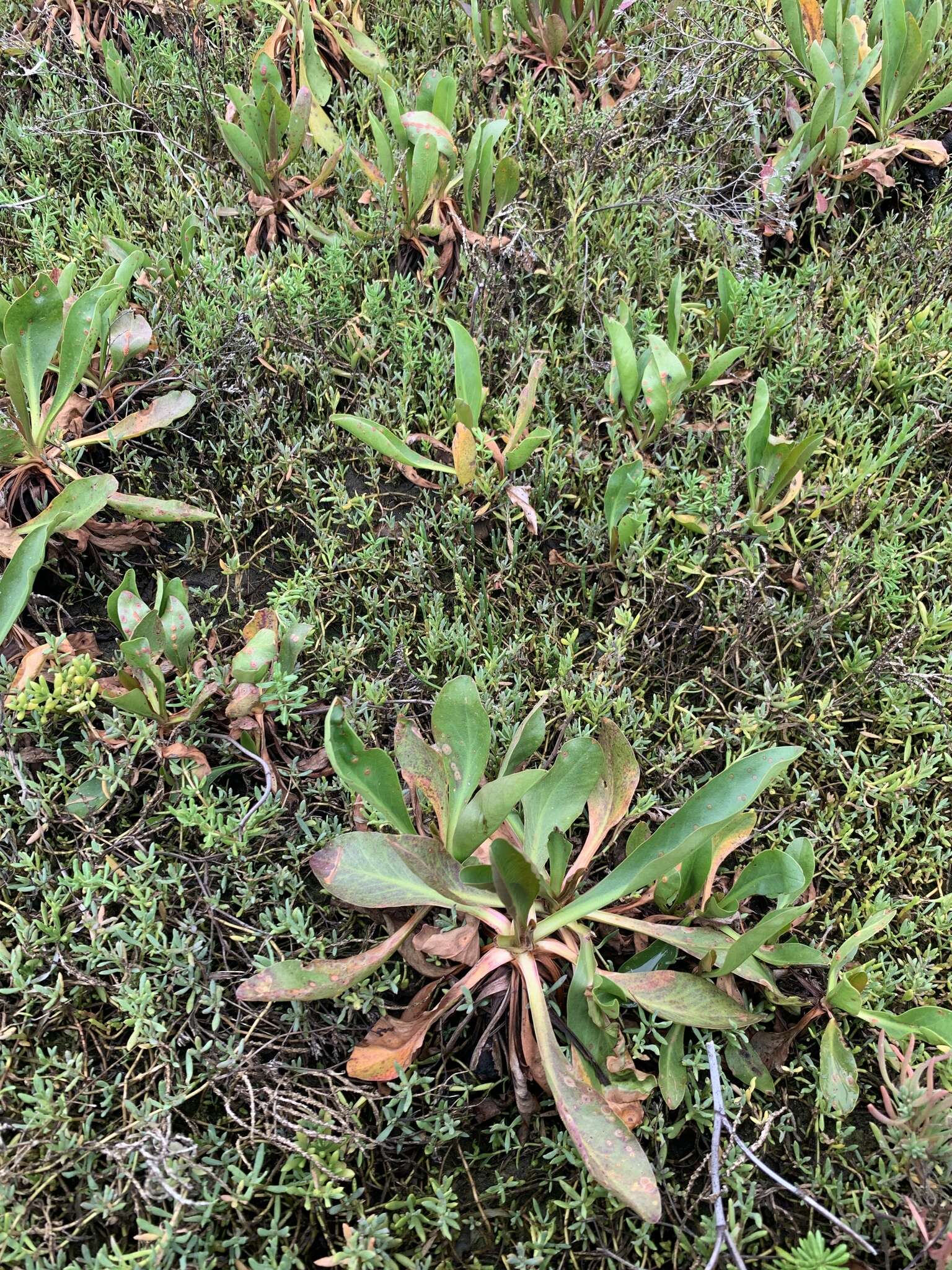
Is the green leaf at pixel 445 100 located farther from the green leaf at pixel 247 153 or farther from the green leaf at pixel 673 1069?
the green leaf at pixel 673 1069

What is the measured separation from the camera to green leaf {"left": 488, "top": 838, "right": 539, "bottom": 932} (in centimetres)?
147

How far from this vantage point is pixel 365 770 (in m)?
1.68

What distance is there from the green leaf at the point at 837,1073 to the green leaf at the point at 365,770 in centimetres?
86

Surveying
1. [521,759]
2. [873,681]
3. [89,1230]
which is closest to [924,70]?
[873,681]

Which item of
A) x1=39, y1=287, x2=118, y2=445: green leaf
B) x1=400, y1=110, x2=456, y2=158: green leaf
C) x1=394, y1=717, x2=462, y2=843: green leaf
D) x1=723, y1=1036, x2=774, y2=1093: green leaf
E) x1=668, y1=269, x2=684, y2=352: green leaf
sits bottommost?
x1=723, y1=1036, x2=774, y2=1093: green leaf

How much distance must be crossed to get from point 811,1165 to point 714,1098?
0.89 feet

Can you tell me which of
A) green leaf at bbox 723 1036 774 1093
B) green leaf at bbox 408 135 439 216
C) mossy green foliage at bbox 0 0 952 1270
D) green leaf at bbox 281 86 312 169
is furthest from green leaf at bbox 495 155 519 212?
green leaf at bbox 723 1036 774 1093

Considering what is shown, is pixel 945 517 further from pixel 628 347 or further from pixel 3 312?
pixel 3 312

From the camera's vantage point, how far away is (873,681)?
7.08 ft

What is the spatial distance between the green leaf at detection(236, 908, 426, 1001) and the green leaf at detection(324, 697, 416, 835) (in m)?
0.25

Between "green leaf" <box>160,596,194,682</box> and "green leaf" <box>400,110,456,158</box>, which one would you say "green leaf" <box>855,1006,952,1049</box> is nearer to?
"green leaf" <box>160,596,194,682</box>

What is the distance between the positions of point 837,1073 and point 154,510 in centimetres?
189

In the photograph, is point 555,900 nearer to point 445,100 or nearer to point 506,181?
point 506,181

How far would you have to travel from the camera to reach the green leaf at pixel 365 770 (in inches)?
64.7
